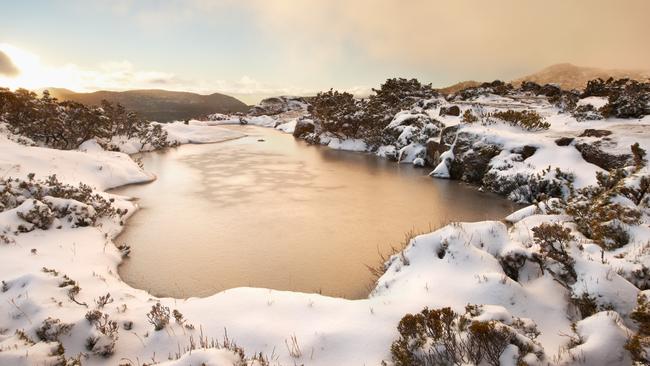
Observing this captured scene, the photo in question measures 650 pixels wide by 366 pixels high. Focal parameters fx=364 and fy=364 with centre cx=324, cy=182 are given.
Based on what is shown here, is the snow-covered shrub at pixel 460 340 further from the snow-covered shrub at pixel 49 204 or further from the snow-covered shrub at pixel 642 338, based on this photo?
the snow-covered shrub at pixel 49 204

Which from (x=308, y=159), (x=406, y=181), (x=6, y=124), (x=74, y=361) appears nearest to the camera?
(x=74, y=361)

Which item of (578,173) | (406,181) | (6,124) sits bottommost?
(406,181)

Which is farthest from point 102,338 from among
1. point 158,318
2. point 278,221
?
point 278,221

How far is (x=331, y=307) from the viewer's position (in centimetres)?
758

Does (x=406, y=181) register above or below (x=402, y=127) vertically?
below

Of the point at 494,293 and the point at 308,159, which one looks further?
the point at 308,159

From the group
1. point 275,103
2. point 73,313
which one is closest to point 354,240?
point 73,313

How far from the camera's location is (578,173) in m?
18.3

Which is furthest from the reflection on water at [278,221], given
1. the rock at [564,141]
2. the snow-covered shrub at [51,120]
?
the snow-covered shrub at [51,120]

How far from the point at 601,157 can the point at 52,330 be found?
23.0 metres

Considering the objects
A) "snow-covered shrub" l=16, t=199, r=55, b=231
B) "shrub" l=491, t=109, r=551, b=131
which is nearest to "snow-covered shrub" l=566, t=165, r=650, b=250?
"shrub" l=491, t=109, r=551, b=131

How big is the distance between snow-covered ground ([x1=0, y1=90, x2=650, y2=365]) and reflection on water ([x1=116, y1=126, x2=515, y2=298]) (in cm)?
156

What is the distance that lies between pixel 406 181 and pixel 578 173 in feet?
31.8

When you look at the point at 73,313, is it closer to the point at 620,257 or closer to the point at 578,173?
the point at 620,257
